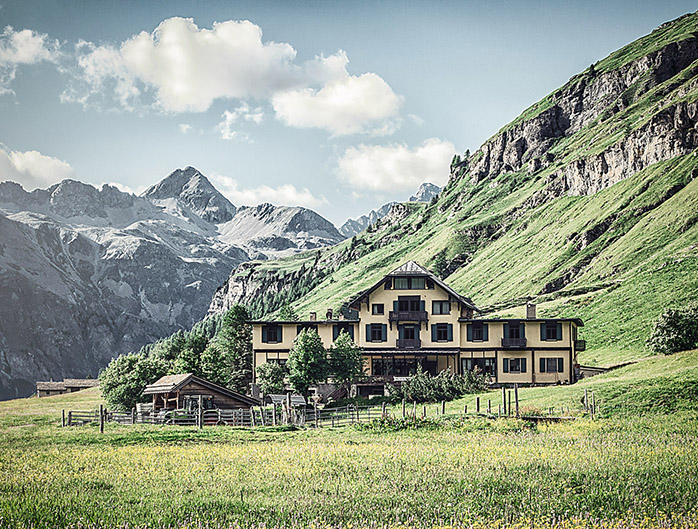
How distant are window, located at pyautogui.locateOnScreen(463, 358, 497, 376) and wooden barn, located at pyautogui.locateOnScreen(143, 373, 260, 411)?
30.6 m

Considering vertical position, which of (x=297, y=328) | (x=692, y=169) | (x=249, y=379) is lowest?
(x=249, y=379)

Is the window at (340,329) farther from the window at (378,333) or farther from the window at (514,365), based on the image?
the window at (514,365)

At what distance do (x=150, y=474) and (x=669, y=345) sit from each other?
57.1 m

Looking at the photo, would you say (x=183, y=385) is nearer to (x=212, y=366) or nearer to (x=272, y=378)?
(x=212, y=366)

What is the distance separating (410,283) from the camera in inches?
3241

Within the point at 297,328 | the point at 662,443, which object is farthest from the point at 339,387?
Answer: the point at 662,443

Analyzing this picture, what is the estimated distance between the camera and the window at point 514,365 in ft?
255

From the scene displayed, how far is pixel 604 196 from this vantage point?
575 feet

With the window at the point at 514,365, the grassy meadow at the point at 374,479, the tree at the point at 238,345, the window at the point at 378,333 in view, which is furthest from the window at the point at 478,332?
the grassy meadow at the point at 374,479

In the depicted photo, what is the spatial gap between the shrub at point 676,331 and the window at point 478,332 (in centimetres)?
1904

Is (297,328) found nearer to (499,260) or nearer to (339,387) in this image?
(339,387)

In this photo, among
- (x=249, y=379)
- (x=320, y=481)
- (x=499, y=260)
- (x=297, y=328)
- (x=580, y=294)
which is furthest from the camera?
(x=499, y=260)

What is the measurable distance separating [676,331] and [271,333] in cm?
4574

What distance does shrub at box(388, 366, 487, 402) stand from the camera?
59.9 meters
